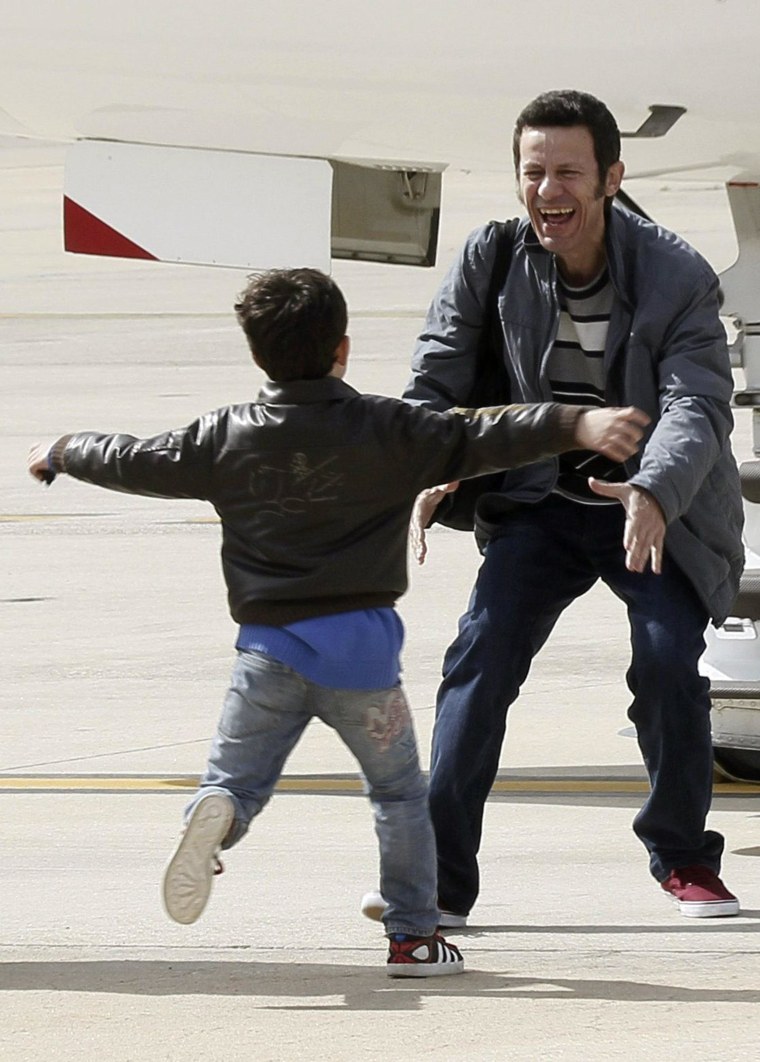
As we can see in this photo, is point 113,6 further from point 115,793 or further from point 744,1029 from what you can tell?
point 744,1029

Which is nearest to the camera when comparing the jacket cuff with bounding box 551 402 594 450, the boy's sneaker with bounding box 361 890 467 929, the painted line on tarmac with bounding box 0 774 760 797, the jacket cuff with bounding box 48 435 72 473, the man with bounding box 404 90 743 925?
the jacket cuff with bounding box 551 402 594 450

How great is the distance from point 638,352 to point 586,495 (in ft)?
1.15

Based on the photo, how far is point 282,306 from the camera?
15.4 feet

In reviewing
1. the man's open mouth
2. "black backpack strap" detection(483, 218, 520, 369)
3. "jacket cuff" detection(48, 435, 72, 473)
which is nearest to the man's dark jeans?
"black backpack strap" detection(483, 218, 520, 369)

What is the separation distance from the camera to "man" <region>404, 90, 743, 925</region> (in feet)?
17.1

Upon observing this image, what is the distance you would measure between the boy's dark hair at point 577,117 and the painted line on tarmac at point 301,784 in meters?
2.26

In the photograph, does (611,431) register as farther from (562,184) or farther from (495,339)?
(495,339)

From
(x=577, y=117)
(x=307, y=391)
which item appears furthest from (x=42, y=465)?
(x=577, y=117)

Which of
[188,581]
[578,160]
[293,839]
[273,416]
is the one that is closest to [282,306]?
[273,416]

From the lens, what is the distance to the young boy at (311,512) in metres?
4.70

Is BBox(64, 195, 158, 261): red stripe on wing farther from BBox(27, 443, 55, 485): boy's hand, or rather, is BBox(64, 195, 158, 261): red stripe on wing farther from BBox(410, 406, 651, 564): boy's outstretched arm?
BBox(410, 406, 651, 564): boy's outstretched arm

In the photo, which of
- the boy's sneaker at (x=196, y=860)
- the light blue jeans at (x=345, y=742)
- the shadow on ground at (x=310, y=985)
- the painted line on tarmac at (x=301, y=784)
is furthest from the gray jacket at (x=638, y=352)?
the painted line on tarmac at (x=301, y=784)

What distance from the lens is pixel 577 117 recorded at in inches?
204

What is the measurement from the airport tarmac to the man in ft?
1.05
